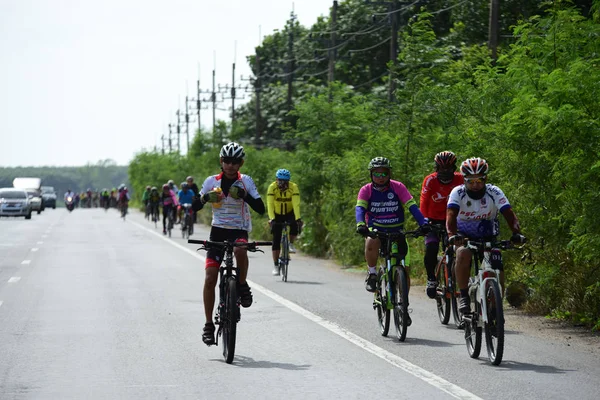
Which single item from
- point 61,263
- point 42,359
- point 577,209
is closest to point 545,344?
point 577,209

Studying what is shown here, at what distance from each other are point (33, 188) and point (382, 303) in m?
69.8

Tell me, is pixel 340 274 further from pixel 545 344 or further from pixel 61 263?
pixel 545 344

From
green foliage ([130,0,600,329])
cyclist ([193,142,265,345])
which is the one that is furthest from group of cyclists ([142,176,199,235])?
cyclist ([193,142,265,345])

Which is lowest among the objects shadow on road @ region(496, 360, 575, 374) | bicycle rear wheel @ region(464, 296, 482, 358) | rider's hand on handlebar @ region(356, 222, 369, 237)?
shadow on road @ region(496, 360, 575, 374)

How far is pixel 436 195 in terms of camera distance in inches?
495

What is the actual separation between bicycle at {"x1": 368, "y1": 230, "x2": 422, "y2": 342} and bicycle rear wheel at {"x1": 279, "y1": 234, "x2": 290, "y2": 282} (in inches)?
282

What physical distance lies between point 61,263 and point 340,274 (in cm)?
637

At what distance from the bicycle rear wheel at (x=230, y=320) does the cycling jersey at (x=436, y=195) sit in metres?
3.46

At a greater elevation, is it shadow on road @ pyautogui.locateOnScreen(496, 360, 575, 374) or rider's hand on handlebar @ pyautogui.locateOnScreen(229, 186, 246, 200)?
rider's hand on handlebar @ pyautogui.locateOnScreen(229, 186, 246, 200)

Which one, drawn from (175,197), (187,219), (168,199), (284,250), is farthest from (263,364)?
(168,199)

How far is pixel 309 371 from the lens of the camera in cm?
939

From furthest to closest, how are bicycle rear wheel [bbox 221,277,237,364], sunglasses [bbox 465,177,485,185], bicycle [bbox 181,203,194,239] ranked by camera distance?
1. bicycle [bbox 181,203,194,239]
2. sunglasses [bbox 465,177,485,185]
3. bicycle rear wheel [bbox 221,277,237,364]

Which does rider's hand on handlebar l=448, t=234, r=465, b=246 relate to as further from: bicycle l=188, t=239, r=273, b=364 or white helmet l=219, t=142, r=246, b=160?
white helmet l=219, t=142, r=246, b=160

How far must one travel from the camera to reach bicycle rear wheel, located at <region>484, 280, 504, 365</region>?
372 inches
